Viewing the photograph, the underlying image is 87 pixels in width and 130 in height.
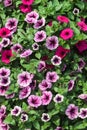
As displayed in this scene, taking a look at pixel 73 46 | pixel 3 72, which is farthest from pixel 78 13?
pixel 3 72

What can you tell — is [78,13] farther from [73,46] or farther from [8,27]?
[8,27]

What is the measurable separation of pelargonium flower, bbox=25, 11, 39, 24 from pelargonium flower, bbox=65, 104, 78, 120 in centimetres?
90

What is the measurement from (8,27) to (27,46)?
319 millimetres

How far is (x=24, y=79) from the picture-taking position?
3.77 metres

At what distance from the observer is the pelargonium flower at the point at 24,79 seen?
3754 millimetres

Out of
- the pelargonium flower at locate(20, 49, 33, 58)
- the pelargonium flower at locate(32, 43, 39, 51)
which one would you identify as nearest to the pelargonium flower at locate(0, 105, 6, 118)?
the pelargonium flower at locate(20, 49, 33, 58)

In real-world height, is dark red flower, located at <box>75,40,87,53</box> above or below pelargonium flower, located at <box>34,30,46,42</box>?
below

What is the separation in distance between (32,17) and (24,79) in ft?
2.25

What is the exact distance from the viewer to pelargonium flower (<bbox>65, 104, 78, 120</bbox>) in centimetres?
361

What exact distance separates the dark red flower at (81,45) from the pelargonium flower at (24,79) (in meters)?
0.50

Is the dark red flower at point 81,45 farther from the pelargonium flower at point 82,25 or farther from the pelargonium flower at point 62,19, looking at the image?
the pelargonium flower at point 62,19

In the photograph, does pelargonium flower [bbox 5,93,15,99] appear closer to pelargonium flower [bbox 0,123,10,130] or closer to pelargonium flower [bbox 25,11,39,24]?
pelargonium flower [bbox 0,123,10,130]

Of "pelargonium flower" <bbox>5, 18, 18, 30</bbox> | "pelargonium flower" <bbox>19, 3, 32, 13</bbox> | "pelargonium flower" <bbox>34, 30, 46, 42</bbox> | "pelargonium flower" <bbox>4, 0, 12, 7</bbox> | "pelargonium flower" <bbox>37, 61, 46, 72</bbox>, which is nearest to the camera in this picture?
"pelargonium flower" <bbox>37, 61, 46, 72</bbox>

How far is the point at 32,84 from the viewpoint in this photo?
12.5ft
